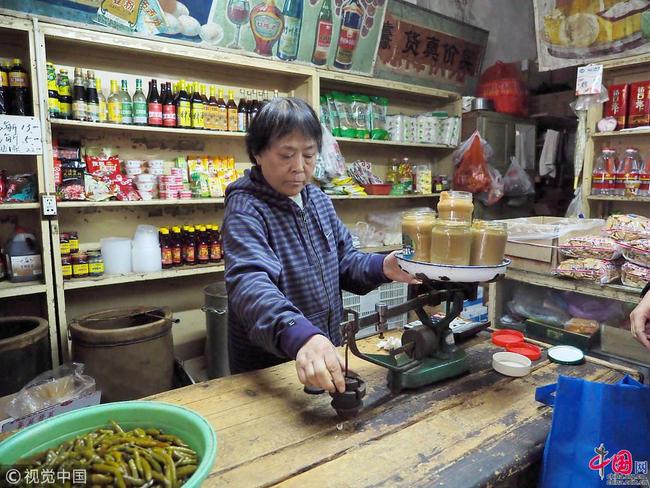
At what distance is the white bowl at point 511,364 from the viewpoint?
1.32m

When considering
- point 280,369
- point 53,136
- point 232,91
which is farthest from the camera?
point 232,91

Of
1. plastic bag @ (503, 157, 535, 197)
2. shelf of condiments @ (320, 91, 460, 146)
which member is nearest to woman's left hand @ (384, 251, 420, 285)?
shelf of condiments @ (320, 91, 460, 146)

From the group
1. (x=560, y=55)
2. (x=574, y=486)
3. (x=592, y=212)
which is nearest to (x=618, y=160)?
(x=592, y=212)

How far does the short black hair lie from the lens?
54.0 inches

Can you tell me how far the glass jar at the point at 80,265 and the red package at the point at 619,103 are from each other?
12.4 feet

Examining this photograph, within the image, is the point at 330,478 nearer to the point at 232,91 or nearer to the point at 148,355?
the point at 148,355

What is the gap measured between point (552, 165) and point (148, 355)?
403 cm

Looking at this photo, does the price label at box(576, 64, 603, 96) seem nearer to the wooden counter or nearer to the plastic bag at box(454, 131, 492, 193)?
the plastic bag at box(454, 131, 492, 193)

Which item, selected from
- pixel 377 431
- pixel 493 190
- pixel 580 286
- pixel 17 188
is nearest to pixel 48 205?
pixel 17 188

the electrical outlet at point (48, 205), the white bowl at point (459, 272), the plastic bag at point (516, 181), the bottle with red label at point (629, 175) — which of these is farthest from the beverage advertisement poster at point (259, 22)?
the white bowl at point (459, 272)

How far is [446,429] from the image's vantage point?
1021mm

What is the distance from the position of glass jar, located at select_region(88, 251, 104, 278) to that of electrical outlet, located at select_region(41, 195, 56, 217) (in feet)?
1.20

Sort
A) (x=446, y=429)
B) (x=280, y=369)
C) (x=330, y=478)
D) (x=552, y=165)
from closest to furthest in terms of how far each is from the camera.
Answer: (x=330, y=478), (x=446, y=429), (x=280, y=369), (x=552, y=165)

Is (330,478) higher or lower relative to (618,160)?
lower
